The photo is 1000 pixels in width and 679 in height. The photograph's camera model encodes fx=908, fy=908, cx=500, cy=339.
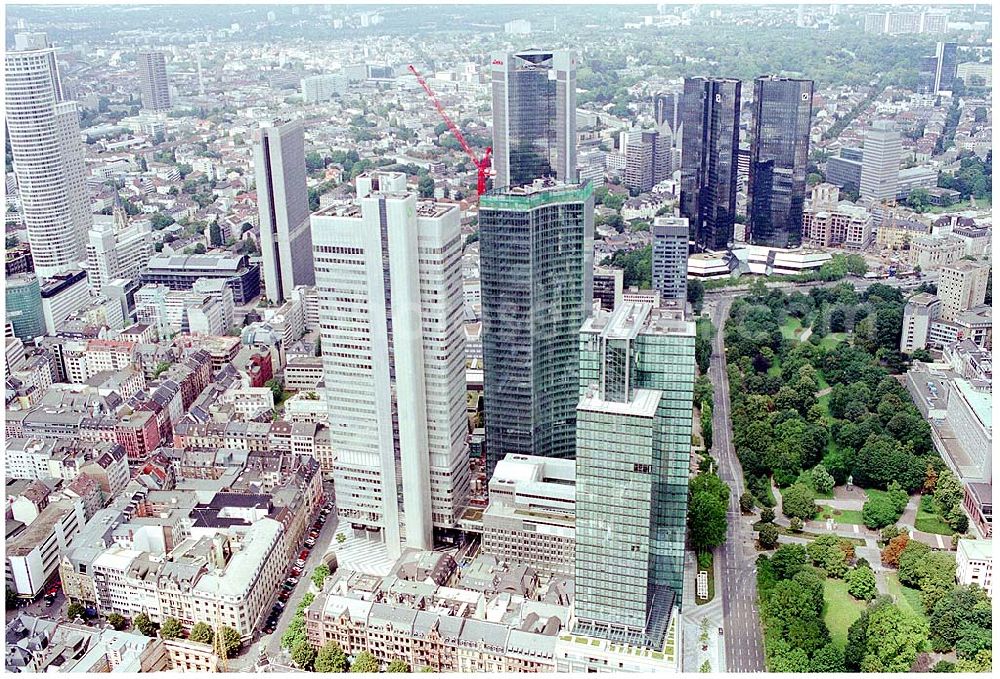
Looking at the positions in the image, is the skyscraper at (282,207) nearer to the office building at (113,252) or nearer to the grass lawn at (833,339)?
the office building at (113,252)

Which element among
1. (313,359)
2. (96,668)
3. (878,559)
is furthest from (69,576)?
(878,559)

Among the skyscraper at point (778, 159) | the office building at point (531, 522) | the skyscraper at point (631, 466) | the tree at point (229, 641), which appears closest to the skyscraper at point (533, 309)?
the office building at point (531, 522)

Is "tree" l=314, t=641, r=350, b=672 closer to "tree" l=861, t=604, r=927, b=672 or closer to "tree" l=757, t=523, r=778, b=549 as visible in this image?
"tree" l=861, t=604, r=927, b=672

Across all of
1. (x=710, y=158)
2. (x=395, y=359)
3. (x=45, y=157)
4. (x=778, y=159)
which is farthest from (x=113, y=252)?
(x=778, y=159)

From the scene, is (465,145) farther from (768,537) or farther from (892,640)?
(892,640)

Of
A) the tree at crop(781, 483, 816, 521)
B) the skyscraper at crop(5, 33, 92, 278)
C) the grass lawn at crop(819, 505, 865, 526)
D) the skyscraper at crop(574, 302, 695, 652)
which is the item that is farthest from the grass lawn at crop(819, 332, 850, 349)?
the skyscraper at crop(5, 33, 92, 278)
